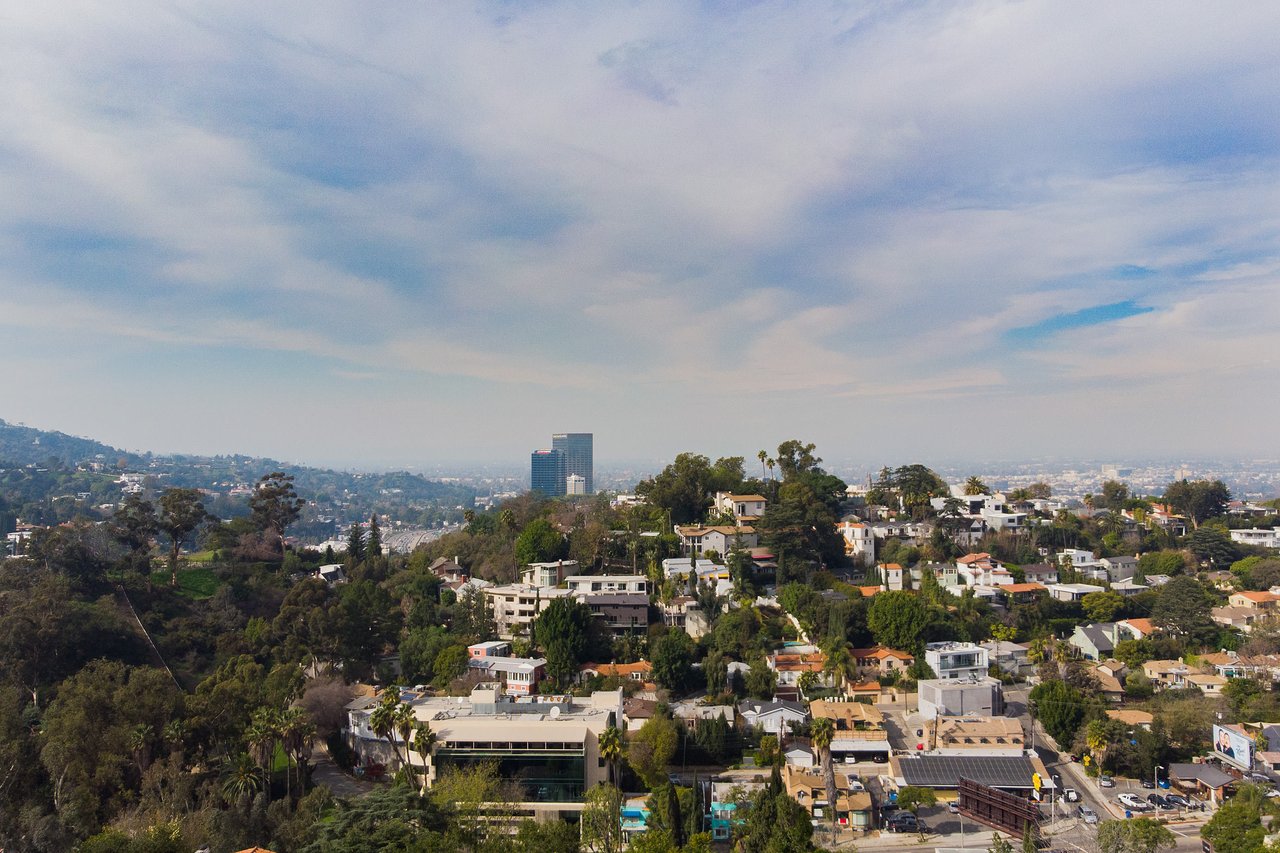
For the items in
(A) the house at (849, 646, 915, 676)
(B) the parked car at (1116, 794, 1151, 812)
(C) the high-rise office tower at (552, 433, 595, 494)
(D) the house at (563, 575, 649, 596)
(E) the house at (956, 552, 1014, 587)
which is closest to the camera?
(B) the parked car at (1116, 794, 1151, 812)

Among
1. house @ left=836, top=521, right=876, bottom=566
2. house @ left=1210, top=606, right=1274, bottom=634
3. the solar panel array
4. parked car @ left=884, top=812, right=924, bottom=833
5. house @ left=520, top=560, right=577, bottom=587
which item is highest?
house @ left=836, top=521, right=876, bottom=566

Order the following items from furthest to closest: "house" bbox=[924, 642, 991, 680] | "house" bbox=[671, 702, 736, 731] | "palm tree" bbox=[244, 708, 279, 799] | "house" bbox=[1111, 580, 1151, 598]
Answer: "house" bbox=[1111, 580, 1151, 598] → "house" bbox=[924, 642, 991, 680] → "house" bbox=[671, 702, 736, 731] → "palm tree" bbox=[244, 708, 279, 799]

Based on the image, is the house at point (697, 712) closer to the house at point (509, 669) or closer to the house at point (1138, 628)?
the house at point (509, 669)

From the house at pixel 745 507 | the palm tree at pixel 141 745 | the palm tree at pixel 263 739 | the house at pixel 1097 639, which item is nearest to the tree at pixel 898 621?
the house at pixel 1097 639

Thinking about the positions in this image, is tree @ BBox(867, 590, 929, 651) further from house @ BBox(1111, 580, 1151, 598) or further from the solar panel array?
house @ BBox(1111, 580, 1151, 598)

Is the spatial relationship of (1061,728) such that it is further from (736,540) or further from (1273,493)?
(1273,493)

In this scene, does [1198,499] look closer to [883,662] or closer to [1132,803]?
[883,662]

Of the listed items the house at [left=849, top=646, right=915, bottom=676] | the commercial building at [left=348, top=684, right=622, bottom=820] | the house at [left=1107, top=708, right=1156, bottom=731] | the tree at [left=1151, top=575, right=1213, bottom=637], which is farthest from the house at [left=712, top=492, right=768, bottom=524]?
the commercial building at [left=348, top=684, right=622, bottom=820]
